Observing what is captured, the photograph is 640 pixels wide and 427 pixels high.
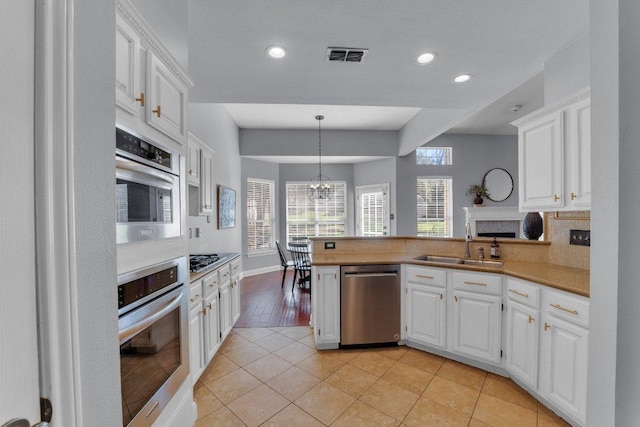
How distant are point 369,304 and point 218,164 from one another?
10.3ft

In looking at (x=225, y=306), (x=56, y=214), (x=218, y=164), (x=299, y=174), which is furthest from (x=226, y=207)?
(x=56, y=214)

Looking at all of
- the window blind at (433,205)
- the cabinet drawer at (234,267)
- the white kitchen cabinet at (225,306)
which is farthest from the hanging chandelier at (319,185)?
the white kitchen cabinet at (225,306)

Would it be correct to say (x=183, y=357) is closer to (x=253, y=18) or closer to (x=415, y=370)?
(x=415, y=370)

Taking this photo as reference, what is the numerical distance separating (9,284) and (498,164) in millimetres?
7448

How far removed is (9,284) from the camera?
1.64 feet

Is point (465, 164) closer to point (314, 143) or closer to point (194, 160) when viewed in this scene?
point (314, 143)

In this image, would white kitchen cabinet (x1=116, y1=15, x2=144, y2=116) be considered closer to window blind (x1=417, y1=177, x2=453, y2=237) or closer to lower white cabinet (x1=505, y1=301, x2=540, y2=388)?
lower white cabinet (x1=505, y1=301, x2=540, y2=388)

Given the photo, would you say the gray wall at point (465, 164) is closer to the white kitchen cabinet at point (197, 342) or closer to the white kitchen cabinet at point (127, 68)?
the white kitchen cabinet at point (197, 342)

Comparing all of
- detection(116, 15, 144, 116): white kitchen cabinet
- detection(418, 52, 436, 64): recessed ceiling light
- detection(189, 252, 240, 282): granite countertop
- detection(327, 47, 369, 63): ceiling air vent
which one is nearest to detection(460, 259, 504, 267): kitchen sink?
detection(418, 52, 436, 64): recessed ceiling light

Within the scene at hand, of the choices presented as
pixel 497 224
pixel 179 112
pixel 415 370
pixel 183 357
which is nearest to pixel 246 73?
pixel 179 112

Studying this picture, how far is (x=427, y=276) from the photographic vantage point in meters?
2.58

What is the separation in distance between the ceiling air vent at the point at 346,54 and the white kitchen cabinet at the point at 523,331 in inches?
86.9

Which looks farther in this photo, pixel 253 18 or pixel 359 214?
pixel 359 214

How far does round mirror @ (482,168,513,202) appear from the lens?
19.8 ft
